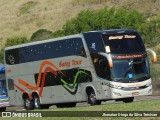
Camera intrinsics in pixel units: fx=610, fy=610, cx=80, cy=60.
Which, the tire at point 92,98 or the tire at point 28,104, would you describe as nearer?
the tire at point 92,98

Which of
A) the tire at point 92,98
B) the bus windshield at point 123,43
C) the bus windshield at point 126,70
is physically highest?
the bus windshield at point 123,43

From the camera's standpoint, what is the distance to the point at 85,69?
32.1m

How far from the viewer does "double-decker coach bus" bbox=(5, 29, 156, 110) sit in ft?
102

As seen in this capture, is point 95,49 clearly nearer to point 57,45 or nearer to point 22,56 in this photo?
point 57,45

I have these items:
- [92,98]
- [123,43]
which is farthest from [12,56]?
[123,43]

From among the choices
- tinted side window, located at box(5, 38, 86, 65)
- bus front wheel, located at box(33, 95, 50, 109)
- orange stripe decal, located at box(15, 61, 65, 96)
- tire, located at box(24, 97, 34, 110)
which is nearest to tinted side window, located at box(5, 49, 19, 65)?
tinted side window, located at box(5, 38, 86, 65)

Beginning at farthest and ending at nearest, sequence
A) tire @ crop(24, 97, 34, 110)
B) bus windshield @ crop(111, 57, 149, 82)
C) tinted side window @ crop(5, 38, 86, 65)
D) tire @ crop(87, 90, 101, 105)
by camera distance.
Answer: tire @ crop(24, 97, 34, 110) < tinted side window @ crop(5, 38, 86, 65) < tire @ crop(87, 90, 101, 105) < bus windshield @ crop(111, 57, 149, 82)

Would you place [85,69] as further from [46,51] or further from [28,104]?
[28,104]

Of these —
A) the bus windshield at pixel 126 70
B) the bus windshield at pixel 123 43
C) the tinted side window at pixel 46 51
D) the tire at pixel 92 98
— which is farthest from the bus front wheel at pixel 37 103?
the bus windshield at pixel 123 43

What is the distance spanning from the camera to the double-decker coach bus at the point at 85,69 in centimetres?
3106

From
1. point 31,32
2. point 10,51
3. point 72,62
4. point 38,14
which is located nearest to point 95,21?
point 31,32

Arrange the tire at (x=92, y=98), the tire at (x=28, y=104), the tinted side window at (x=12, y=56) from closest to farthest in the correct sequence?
the tire at (x=92, y=98) → the tire at (x=28, y=104) → the tinted side window at (x=12, y=56)

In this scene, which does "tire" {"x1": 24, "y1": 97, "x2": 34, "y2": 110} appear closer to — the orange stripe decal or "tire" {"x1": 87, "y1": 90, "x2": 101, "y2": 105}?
the orange stripe decal

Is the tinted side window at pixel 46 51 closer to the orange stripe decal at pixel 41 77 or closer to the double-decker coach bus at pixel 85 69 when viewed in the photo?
the double-decker coach bus at pixel 85 69
